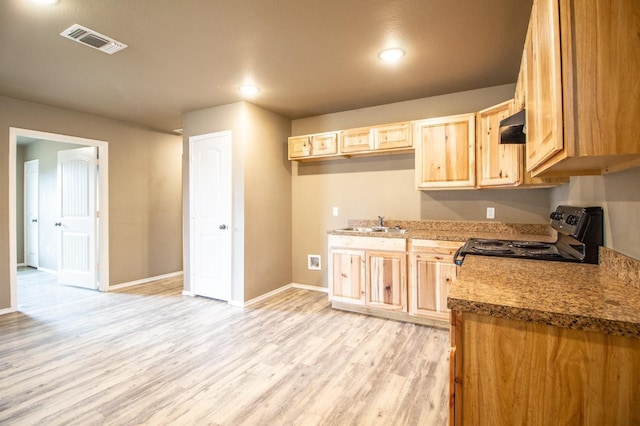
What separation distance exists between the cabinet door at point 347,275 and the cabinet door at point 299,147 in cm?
135

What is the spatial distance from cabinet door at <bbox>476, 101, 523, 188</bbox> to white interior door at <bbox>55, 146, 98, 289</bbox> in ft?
16.0

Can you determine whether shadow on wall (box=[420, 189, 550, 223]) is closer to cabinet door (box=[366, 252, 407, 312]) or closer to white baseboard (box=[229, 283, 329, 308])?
cabinet door (box=[366, 252, 407, 312])

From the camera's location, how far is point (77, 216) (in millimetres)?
4715

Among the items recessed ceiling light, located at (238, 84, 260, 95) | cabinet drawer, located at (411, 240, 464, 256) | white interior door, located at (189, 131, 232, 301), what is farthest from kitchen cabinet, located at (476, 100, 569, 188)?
white interior door, located at (189, 131, 232, 301)

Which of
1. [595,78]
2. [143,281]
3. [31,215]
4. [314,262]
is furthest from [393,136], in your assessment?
[31,215]

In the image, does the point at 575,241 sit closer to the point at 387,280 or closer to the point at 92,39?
the point at 387,280

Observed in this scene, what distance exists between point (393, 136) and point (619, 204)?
2330 mm

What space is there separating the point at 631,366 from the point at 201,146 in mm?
4249

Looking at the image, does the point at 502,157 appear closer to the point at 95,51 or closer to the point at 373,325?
the point at 373,325

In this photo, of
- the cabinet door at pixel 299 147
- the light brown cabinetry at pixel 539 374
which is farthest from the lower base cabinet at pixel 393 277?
the light brown cabinetry at pixel 539 374

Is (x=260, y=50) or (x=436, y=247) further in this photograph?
(x=436, y=247)

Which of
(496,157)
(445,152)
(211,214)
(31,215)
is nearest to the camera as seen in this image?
(496,157)

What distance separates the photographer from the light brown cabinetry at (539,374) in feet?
2.93

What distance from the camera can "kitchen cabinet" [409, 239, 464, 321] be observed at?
3020 mm
